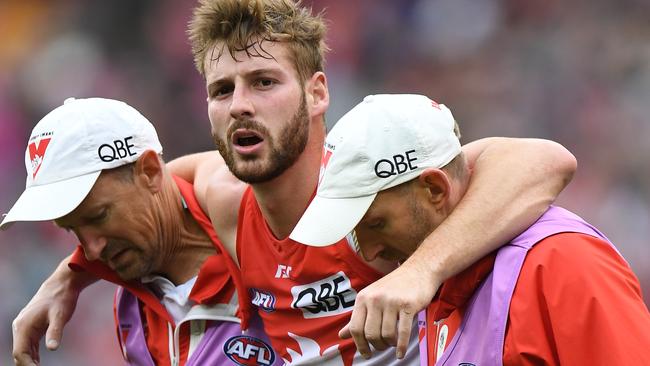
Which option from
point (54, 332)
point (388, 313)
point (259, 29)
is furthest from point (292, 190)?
point (388, 313)

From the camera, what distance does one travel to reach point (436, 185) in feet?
9.05

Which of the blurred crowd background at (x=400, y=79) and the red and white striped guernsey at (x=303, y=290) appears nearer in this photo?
the red and white striped guernsey at (x=303, y=290)

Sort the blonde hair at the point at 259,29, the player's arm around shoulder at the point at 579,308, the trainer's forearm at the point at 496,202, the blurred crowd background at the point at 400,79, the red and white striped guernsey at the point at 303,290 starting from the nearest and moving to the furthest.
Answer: the player's arm around shoulder at the point at 579,308, the trainer's forearm at the point at 496,202, the red and white striped guernsey at the point at 303,290, the blonde hair at the point at 259,29, the blurred crowd background at the point at 400,79

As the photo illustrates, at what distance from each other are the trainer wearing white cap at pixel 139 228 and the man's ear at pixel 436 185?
124cm

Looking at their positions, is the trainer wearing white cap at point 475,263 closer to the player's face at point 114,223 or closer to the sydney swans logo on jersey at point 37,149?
the player's face at point 114,223

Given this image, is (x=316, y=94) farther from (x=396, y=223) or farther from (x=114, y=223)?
(x=396, y=223)

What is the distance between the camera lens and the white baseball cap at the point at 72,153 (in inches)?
144

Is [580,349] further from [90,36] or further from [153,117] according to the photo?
[90,36]

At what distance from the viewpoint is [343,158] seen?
2752 millimetres

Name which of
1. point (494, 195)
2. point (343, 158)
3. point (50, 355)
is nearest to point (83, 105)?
point (343, 158)

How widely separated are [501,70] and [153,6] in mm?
3089

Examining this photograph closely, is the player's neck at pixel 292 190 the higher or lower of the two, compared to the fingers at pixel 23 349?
higher

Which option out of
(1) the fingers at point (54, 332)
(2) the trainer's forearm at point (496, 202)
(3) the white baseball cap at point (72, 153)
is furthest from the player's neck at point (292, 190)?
(1) the fingers at point (54, 332)

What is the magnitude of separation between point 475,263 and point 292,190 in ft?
3.28
